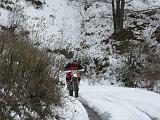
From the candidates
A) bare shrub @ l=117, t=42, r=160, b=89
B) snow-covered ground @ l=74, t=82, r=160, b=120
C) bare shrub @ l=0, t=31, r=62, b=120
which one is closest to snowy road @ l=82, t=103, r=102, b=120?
snow-covered ground @ l=74, t=82, r=160, b=120

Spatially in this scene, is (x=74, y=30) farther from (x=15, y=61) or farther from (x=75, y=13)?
(x=15, y=61)

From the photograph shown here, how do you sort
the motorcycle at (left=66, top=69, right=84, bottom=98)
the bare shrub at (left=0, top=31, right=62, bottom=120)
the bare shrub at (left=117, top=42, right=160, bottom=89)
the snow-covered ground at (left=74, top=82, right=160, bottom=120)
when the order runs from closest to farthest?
the bare shrub at (left=0, top=31, right=62, bottom=120), the snow-covered ground at (left=74, top=82, right=160, bottom=120), the motorcycle at (left=66, top=69, right=84, bottom=98), the bare shrub at (left=117, top=42, right=160, bottom=89)

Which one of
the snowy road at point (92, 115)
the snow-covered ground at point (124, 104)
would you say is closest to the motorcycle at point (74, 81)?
the snow-covered ground at point (124, 104)

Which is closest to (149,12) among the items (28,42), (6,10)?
(6,10)

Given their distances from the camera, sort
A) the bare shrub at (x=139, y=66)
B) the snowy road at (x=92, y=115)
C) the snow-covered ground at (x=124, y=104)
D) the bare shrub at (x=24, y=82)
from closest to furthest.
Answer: the bare shrub at (x=24, y=82)
the snowy road at (x=92, y=115)
the snow-covered ground at (x=124, y=104)
the bare shrub at (x=139, y=66)

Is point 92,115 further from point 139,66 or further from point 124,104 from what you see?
point 139,66

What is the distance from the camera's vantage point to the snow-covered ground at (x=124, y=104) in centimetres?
1400

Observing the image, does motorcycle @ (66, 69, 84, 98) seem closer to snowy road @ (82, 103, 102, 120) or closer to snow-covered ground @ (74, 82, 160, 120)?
snow-covered ground @ (74, 82, 160, 120)

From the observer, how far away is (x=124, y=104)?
1582cm

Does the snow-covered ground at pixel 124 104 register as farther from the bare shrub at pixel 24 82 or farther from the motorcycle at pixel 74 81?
the bare shrub at pixel 24 82

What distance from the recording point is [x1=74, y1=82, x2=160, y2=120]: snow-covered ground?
1400cm

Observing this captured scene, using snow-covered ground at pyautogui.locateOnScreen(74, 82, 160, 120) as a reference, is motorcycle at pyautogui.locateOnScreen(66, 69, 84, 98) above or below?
above

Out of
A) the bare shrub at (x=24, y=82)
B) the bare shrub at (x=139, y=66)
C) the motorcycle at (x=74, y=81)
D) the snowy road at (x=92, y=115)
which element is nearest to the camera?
the bare shrub at (x=24, y=82)

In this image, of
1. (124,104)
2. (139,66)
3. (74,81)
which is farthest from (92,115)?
(139,66)
